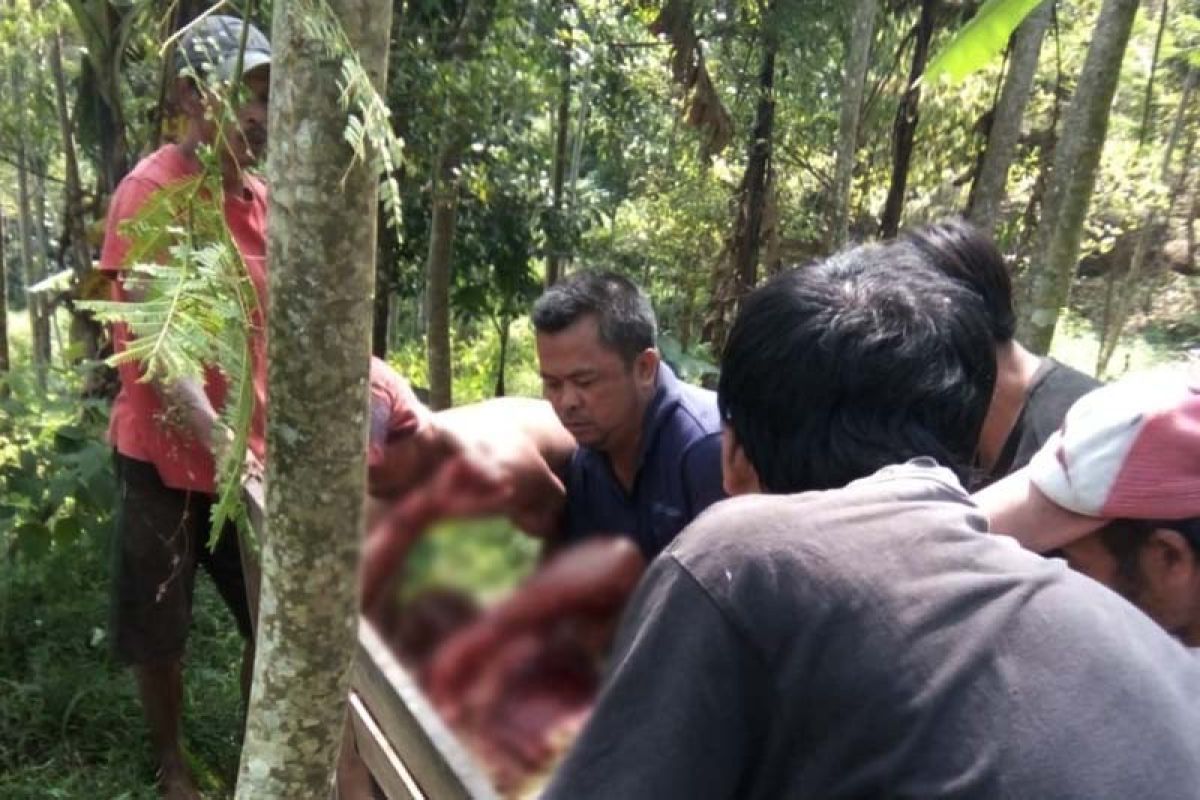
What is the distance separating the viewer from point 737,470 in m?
1.25

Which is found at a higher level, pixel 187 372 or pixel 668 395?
pixel 187 372

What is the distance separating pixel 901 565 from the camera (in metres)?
0.94

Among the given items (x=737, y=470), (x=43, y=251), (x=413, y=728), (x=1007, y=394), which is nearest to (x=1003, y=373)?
(x=1007, y=394)

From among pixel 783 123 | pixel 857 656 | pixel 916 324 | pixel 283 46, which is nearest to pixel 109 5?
pixel 283 46

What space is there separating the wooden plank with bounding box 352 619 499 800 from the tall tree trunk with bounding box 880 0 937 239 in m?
5.09

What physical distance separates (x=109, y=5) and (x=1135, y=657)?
3.77m

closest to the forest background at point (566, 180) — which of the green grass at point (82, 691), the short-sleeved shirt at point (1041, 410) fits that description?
the green grass at point (82, 691)

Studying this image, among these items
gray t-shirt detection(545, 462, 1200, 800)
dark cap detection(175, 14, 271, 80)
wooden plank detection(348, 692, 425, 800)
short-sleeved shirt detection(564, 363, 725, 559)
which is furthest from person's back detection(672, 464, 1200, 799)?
dark cap detection(175, 14, 271, 80)

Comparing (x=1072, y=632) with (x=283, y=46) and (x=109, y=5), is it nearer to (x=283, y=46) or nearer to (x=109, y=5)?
(x=283, y=46)

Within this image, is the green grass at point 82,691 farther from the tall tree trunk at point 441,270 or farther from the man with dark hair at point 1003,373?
the tall tree trunk at point 441,270

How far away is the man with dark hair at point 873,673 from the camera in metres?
0.89

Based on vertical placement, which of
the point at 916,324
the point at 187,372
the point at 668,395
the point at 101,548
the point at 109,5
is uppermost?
the point at 109,5

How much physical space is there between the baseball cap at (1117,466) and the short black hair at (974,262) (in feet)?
2.61

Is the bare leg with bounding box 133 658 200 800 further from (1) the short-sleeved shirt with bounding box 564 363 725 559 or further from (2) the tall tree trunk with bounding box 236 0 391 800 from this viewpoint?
(2) the tall tree trunk with bounding box 236 0 391 800
